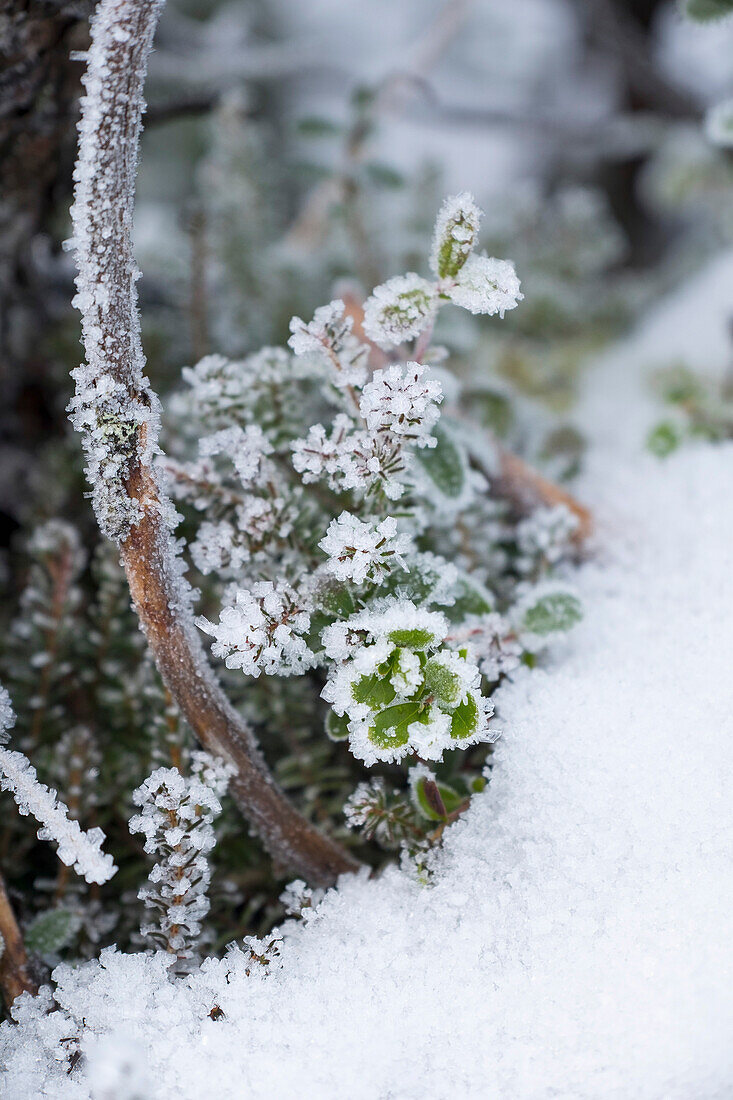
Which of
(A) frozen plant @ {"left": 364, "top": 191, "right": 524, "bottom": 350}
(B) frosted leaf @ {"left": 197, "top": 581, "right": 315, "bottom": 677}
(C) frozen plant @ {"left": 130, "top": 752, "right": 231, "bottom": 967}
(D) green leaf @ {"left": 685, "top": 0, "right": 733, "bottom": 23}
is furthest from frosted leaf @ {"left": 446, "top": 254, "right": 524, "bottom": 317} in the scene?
(D) green leaf @ {"left": 685, "top": 0, "right": 733, "bottom": 23}

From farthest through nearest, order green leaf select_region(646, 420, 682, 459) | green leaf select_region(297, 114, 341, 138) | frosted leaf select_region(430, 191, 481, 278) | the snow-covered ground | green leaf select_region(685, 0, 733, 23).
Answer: green leaf select_region(297, 114, 341, 138) → green leaf select_region(646, 420, 682, 459) → green leaf select_region(685, 0, 733, 23) → frosted leaf select_region(430, 191, 481, 278) → the snow-covered ground

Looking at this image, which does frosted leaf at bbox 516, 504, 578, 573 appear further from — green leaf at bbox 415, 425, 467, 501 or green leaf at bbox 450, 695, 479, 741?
green leaf at bbox 450, 695, 479, 741

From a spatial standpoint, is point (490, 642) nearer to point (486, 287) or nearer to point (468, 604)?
point (468, 604)

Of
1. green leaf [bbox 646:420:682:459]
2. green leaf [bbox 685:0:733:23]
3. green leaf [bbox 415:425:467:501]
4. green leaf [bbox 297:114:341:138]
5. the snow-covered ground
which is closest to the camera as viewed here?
the snow-covered ground

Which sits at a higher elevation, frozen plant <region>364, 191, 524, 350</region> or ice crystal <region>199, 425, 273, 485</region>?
frozen plant <region>364, 191, 524, 350</region>

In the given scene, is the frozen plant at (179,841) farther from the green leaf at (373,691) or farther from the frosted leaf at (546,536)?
the frosted leaf at (546,536)

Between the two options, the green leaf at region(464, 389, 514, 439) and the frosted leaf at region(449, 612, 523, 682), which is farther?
the green leaf at region(464, 389, 514, 439)
